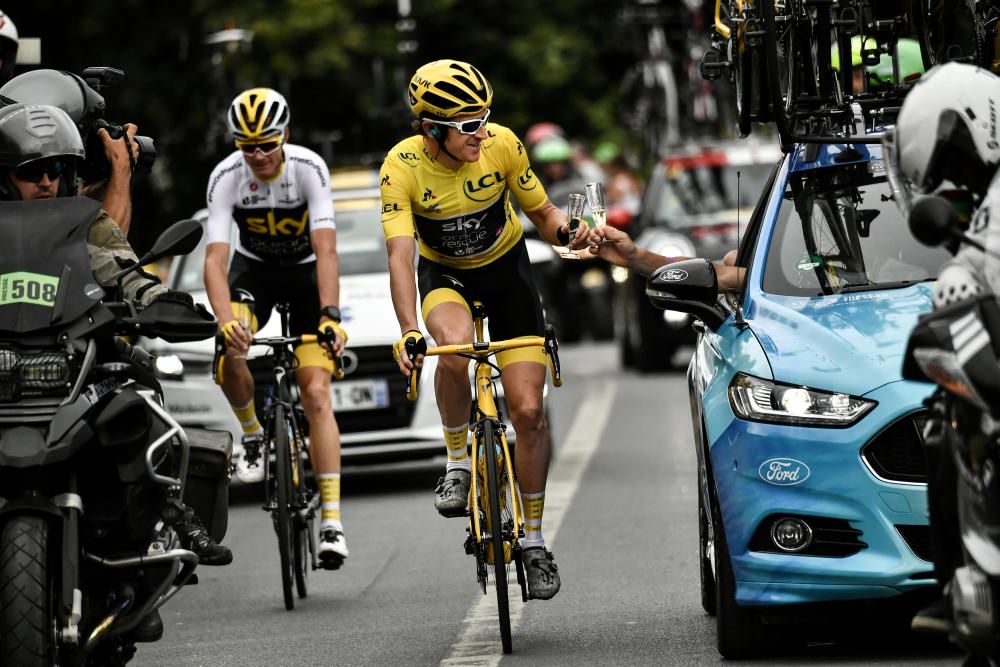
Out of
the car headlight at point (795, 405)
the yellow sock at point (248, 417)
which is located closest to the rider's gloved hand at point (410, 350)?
the car headlight at point (795, 405)

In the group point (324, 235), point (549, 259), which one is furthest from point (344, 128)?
point (324, 235)

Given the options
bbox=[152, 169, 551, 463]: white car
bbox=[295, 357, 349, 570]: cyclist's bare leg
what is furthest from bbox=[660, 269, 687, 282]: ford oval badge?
bbox=[152, 169, 551, 463]: white car

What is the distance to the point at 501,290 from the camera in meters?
8.84

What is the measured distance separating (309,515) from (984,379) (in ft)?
17.2

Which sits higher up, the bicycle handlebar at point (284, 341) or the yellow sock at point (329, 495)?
the bicycle handlebar at point (284, 341)

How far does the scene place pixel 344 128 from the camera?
29.2 meters

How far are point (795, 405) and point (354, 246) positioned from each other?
7575 mm

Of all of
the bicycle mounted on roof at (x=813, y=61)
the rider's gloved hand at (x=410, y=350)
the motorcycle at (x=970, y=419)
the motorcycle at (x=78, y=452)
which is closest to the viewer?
the motorcycle at (x=970, y=419)

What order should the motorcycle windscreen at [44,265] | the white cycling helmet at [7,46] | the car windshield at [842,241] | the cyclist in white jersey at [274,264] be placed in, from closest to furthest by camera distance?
the motorcycle windscreen at [44,265], the car windshield at [842,241], the cyclist in white jersey at [274,264], the white cycling helmet at [7,46]

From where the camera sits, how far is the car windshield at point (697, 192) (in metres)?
20.0

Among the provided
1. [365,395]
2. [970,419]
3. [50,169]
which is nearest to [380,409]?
[365,395]

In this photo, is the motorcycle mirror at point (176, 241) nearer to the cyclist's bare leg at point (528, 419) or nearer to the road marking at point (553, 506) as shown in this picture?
the road marking at point (553, 506)

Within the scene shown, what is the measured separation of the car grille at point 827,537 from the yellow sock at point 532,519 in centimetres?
148

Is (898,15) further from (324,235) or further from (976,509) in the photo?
(976,509)
